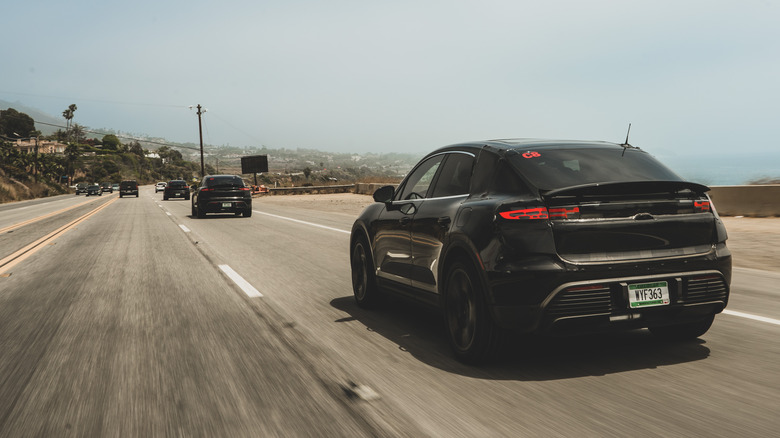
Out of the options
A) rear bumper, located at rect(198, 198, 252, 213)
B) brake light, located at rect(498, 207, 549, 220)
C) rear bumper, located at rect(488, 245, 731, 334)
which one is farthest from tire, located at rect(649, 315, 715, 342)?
rear bumper, located at rect(198, 198, 252, 213)

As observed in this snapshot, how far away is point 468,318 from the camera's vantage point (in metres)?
4.80

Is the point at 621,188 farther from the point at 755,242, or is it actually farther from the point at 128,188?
the point at 128,188

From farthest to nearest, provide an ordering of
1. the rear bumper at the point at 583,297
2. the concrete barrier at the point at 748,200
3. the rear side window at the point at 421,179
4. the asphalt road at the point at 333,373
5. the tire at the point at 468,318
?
the concrete barrier at the point at 748,200 < the rear side window at the point at 421,179 < the tire at the point at 468,318 < the rear bumper at the point at 583,297 < the asphalt road at the point at 333,373

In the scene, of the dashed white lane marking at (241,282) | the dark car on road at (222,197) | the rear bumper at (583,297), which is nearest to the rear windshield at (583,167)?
the rear bumper at (583,297)

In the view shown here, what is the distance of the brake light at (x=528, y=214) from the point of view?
4.35 meters

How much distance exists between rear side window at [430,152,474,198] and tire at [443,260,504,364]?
2.37ft

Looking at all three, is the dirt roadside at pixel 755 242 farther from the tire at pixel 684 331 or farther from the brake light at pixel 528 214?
the brake light at pixel 528 214

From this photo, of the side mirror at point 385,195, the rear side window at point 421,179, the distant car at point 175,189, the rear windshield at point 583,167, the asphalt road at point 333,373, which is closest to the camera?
the asphalt road at point 333,373

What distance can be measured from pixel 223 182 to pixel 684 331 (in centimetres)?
2271

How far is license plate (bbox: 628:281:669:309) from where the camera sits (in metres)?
4.33

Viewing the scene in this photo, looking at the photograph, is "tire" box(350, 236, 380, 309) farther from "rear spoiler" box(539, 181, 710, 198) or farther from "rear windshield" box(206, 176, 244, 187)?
"rear windshield" box(206, 176, 244, 187)

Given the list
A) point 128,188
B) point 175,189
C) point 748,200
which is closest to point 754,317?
point 748,200

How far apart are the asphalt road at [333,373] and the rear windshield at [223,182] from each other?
17.5m

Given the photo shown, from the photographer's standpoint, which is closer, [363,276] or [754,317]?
[754,317]
